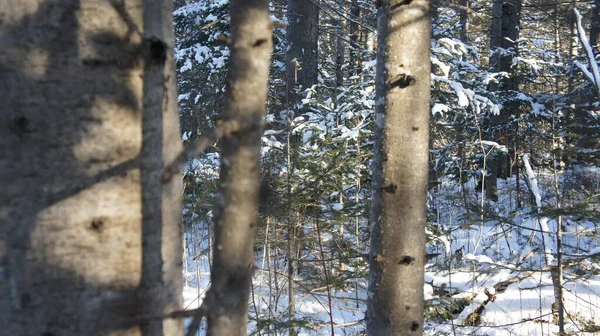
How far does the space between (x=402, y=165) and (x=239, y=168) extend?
198 centimetres

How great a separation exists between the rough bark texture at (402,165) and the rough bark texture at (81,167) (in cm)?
204

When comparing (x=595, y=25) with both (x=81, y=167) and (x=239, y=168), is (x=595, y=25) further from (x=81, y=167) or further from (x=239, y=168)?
(x=81, y=167)

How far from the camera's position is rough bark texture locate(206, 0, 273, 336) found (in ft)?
3.44

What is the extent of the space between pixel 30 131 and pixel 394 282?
7.83 feet

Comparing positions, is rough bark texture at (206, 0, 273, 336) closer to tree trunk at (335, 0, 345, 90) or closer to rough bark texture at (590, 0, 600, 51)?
tree trunk at (335, 0, 345, 90)

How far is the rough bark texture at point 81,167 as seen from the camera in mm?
933

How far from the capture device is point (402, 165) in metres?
2.89

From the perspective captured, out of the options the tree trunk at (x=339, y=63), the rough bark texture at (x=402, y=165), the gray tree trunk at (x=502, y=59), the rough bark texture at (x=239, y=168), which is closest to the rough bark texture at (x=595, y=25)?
the gray tree trunk at (x=502, y=59)

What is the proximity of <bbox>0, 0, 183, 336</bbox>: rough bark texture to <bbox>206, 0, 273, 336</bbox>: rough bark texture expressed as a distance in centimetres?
14

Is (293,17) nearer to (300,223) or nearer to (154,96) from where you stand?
(300,223)

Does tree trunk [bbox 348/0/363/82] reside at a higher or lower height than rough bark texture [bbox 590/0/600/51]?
lower

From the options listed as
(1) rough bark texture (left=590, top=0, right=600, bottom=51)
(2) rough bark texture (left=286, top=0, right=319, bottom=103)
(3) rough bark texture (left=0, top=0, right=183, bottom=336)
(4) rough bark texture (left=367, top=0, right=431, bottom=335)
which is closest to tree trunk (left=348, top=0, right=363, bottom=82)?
(2) rough bark texture (left=286, top=0, right=319, bottom=103)

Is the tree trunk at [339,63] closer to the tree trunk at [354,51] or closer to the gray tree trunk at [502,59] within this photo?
the tree trunk at [354,51]

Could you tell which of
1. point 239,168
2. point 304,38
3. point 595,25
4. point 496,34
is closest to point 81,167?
point 239,168
